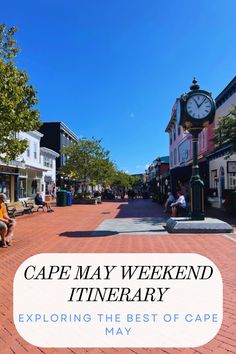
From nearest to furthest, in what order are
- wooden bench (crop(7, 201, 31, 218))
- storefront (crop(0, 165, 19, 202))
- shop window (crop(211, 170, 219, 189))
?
wooden bench (crop(7, 201, 31, 218)), shop window (crop(211, 170, 219, 189)), storefront (crop(0, 165, 19, 202))

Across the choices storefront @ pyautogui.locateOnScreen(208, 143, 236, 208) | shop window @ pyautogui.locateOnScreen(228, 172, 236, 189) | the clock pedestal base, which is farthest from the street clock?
shop window @ pyautogui.locateOnScreen(228, 172, 236, 189)

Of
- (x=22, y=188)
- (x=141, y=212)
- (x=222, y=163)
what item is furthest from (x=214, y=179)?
(x=22, y=188)

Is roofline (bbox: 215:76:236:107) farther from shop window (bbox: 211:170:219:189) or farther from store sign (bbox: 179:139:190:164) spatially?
store sign (bbox: 179:139:190:164)

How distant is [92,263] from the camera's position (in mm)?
3891

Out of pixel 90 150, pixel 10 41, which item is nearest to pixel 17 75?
pixel 10 41

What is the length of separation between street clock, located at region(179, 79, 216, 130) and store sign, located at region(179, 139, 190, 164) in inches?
893

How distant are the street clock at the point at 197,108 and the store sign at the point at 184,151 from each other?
893 inches

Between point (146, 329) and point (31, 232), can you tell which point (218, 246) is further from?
point (31, 232)

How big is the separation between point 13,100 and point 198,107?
6324mm

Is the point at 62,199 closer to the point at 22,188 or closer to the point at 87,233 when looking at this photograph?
the point at 22,188

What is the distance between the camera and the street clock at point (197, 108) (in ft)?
33.9

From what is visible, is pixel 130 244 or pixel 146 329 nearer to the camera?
pixel 146 329

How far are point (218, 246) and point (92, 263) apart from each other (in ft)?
16.2

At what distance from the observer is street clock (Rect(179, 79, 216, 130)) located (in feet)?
33.9
